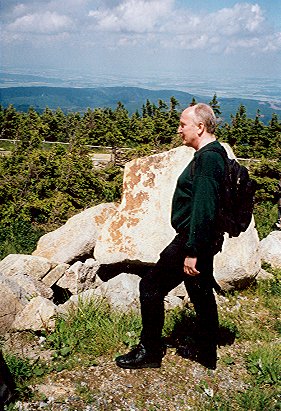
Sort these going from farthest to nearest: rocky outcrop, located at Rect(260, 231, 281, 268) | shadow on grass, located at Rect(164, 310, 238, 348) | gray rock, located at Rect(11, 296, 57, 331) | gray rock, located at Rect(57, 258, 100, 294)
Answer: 1. rocky outcrop, located at Rect(260, 231, 281, 268)
2. gray rock, located at Rect(57, 258, 100, 294)
3. gray rock, located at Rect(11, 296, 57, 331)
4. shadow on grass, located at Rect(164, 310, 238, 348)

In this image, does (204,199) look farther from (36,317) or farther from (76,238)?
(76,238)

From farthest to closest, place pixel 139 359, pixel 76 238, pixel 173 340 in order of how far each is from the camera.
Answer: pixel 76 238 → pixel 173 340 → pixel 139 359

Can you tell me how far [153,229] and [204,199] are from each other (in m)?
3.74

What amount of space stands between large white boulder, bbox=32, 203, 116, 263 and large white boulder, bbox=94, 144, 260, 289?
1.21ft

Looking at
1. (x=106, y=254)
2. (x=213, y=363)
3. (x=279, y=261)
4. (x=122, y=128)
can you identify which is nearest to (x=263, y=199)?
(x=279, y=261)

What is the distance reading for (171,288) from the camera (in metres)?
4.02

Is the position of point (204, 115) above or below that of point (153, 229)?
above

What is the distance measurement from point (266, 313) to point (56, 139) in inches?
1479

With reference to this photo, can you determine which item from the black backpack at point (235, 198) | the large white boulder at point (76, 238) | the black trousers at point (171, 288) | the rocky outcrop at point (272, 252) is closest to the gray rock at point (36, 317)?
the black trousers at point (171, 288)

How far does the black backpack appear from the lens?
143 inches

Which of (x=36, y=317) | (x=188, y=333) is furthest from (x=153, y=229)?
(x=36, y=317)

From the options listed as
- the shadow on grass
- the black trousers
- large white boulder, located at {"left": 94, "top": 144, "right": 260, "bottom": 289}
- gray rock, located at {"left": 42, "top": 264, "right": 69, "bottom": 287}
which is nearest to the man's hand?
the black trousers

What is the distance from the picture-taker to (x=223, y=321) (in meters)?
5.39

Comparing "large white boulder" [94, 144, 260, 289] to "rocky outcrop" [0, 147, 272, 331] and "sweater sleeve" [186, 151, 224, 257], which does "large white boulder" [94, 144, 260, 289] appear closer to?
"rocky outcrop" [0, 147, 272, 331]
